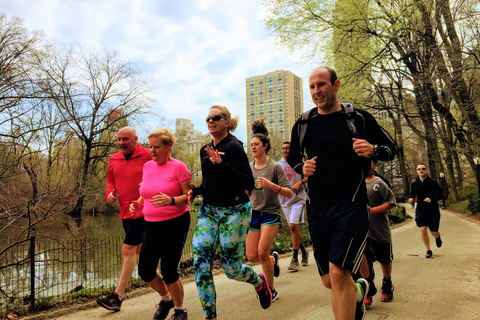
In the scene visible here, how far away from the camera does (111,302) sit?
419 cm

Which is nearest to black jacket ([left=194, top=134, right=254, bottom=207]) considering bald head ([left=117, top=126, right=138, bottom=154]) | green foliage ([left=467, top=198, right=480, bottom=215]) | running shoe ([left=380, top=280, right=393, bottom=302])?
bald head ([left=117, top=126, right=138, bottom=154])

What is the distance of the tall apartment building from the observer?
82088 millimetres

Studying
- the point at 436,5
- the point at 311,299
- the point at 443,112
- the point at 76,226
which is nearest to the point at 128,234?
the point at 311,299

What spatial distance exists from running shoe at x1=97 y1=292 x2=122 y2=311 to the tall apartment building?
2956 inches

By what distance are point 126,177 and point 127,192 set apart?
0.21 metres

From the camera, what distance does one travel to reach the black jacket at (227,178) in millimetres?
3436

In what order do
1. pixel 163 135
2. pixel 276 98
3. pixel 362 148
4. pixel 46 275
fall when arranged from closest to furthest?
pixel 362 148 < pixel 163 135 < pixel 46 275 < pixel 276 98

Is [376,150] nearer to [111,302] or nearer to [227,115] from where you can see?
[227,115]

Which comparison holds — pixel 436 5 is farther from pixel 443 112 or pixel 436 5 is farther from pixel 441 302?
pixel 441 302

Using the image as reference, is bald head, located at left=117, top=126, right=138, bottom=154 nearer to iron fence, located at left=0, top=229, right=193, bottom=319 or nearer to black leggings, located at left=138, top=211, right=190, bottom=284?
black leggings, located at left=138, top=211, right=190, bottom=284

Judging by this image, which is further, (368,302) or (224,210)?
(368,302)

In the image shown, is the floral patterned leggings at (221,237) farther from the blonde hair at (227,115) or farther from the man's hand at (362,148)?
the man's hand at (362,148)

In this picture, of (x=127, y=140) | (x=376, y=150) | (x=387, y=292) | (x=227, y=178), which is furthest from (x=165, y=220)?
(x=387, y=292)

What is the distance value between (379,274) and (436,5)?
14834mm
